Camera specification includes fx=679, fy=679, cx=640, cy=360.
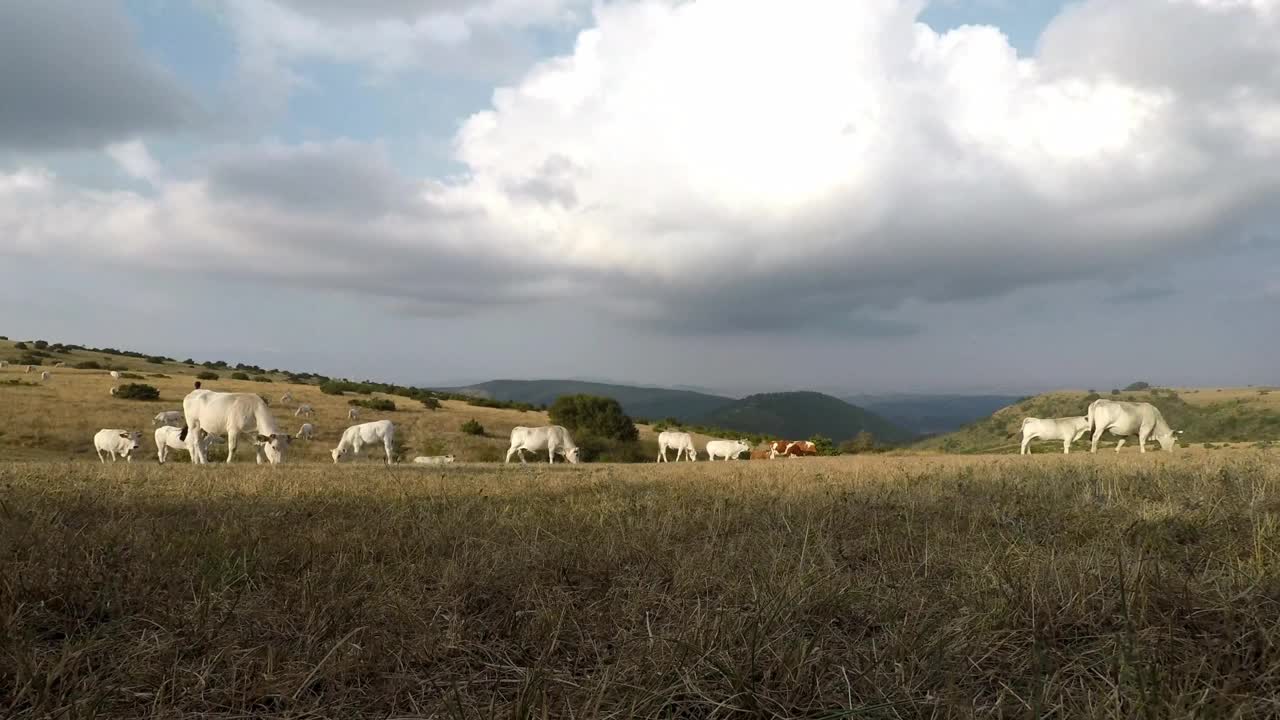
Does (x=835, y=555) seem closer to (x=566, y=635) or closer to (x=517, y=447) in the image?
(x=566, y=635)

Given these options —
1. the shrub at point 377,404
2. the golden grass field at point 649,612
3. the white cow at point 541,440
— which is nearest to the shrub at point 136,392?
the shrub at point 377,404

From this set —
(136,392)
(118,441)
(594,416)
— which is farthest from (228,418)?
(594,416)

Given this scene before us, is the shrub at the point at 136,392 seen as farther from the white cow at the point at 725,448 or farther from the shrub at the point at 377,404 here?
the white cow at the point at 725,448

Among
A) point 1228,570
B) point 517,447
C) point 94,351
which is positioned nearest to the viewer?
point 1228,570

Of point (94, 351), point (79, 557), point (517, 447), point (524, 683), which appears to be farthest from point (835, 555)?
point (94, 351)

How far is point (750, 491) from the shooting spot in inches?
344

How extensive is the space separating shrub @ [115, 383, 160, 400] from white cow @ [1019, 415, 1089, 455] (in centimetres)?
5796

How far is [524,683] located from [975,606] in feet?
7.35

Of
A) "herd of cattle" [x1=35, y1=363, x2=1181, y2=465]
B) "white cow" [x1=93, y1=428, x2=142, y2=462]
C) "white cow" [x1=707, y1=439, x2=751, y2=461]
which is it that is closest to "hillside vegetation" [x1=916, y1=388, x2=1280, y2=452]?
"herd of cattle" [x1=35, y1=363, x2=1181, y2=465]

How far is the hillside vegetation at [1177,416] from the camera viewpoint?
53344 mm

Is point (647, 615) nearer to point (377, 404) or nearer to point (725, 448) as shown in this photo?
point (725, 448)

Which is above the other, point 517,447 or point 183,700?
point 183,700

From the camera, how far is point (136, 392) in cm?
5038

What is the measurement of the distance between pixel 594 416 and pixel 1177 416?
54.5 m
